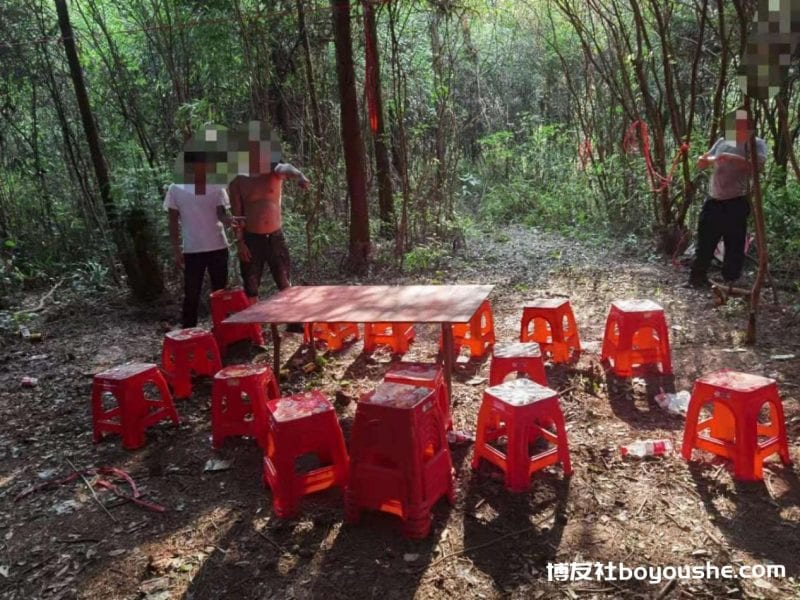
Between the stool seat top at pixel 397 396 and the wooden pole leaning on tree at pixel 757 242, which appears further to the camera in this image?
the wooden pole leaning on tree at pixel 757 242

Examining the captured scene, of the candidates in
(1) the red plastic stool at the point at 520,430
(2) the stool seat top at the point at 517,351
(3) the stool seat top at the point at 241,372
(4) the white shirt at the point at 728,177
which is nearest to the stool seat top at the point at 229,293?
(3) the stool seat top at the point at 241,372

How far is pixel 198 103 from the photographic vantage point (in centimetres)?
621

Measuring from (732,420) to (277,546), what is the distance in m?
2.15

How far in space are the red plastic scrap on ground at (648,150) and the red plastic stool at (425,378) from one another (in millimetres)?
4096

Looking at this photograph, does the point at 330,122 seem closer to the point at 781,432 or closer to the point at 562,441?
the point at 562,441

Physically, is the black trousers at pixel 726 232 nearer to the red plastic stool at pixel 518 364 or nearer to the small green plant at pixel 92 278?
the red plastic stool at pixel 518 364

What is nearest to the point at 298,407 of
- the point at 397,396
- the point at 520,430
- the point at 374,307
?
the point at 397,396

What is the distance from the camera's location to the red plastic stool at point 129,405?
10.5 feet

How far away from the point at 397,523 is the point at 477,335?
1976mm

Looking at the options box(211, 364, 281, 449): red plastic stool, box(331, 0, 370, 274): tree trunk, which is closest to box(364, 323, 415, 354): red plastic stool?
box(211, 364, 281, 449): red plastic stool

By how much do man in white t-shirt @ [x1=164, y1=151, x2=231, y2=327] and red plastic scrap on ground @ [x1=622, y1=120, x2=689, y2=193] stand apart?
4.41 meters

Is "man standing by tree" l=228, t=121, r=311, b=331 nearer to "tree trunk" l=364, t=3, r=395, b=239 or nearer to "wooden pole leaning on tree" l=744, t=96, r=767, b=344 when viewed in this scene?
"tree trunk" l=364, t=3, r=395, b=239

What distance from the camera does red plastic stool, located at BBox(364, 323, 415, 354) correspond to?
4422 millimetres

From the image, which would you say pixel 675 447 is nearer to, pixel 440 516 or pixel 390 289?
pixel 440 516
